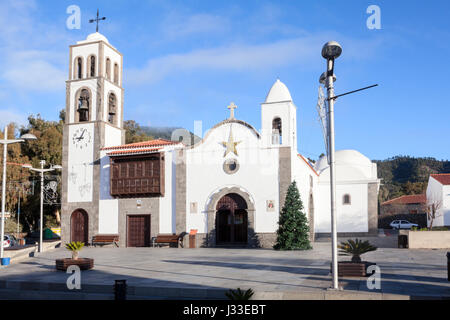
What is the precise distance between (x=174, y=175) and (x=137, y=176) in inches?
96.4

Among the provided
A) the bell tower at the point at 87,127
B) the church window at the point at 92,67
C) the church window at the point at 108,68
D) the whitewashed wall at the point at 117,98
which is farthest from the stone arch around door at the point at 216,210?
the church window at the point at 92,67

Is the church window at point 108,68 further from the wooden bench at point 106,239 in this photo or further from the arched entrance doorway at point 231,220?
the arched entrance doorway at point 231,220

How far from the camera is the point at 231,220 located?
27.0m

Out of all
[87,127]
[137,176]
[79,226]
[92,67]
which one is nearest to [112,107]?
[87,127]

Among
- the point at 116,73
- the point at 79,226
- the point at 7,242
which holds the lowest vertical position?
the point at 7,242

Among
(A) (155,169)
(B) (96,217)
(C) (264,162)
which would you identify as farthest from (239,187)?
(B) (96,217)

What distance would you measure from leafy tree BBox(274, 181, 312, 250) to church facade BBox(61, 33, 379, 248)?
3.72ft

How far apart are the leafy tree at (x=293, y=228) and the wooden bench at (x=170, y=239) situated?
5987mm

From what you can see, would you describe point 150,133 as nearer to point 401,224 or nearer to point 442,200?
point 401,224

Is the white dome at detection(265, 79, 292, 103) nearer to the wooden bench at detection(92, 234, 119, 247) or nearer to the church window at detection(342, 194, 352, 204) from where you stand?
the church window at detection(342, 194, 352, 204)

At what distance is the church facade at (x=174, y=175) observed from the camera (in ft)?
86.2

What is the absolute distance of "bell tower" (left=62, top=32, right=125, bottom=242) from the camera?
30.2m

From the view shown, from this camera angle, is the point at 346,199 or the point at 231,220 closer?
the point at 231,220
